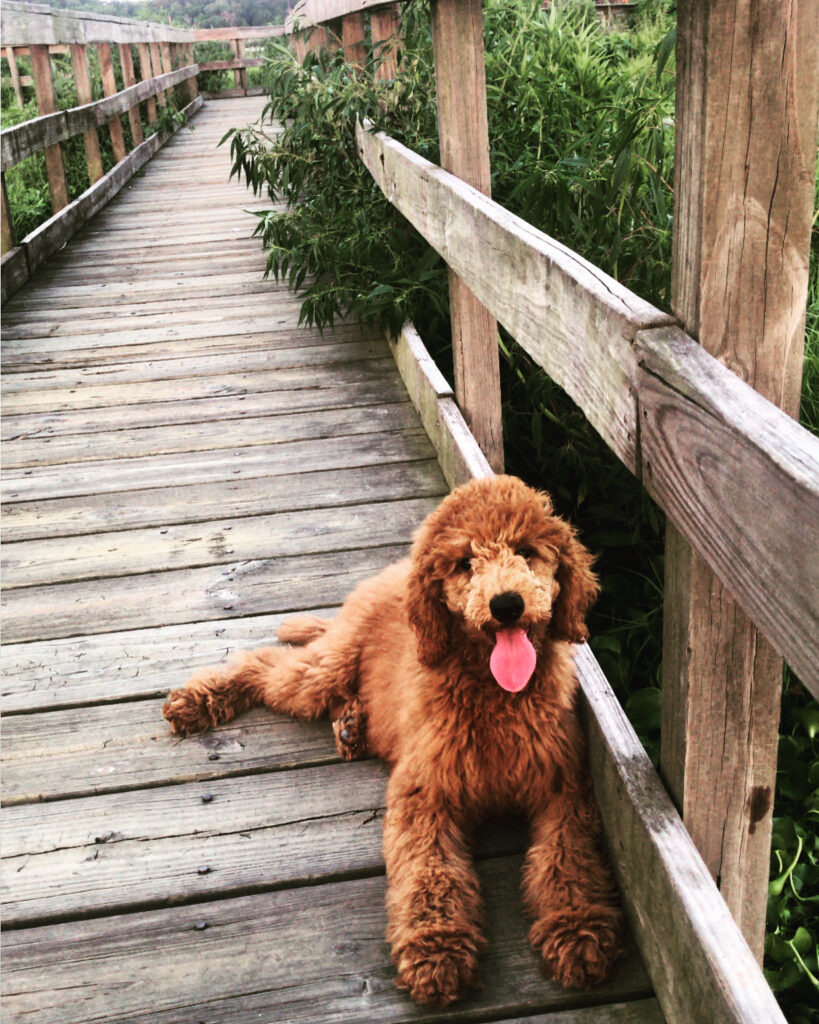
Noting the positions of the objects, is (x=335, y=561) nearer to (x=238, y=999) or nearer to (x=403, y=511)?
(x=403, y=511)

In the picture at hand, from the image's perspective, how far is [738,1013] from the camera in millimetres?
1342

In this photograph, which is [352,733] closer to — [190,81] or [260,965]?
[260,965]

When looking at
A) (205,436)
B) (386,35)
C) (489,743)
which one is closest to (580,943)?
(489,743)

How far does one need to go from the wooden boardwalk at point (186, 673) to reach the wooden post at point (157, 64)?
1052 centimetres

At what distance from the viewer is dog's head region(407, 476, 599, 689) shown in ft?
5.95

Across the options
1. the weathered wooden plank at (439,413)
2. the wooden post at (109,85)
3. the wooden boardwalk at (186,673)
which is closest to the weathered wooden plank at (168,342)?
the wooden boardwalk at (186,673)

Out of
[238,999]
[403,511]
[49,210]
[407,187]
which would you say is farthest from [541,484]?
[49,210]

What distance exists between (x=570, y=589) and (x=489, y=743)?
1.15 ft

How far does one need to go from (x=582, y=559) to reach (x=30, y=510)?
98.9 inches

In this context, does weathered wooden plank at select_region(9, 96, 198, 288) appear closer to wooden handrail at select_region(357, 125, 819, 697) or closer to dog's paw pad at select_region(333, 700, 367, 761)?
dog's paw pad at select_region(333, 700, 367, 761)

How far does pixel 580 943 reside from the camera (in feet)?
5.76

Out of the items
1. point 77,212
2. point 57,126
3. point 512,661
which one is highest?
point 57,126

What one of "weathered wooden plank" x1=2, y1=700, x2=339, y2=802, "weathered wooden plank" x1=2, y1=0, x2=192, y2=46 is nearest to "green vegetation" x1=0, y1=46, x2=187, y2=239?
"weathered wooden plank" x1=2, y1=0, x2=192, y2=46

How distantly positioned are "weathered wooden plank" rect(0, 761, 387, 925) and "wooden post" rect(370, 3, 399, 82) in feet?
11.3
